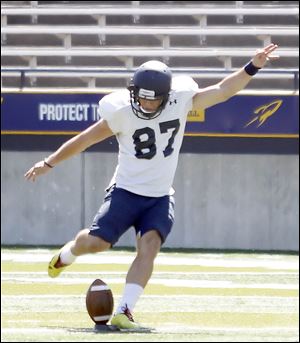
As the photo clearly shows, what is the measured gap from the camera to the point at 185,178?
15867 mm

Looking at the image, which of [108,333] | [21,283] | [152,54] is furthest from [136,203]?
[152,54]

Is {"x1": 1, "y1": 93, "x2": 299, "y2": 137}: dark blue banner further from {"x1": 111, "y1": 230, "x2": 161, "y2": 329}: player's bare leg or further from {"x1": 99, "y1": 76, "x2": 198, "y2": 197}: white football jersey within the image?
{"x1": 111, "y1": 230, "x2": 161, "y2": 329}: player's bare leg

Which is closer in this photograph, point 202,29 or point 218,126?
point 218,126

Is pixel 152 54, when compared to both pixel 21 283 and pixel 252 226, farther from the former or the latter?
pixel 21 283

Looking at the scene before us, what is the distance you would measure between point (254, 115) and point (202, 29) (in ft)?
10.5

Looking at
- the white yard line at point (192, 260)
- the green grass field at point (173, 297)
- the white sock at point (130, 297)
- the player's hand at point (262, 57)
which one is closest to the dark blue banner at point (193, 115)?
the green grass field at point (173, 297)

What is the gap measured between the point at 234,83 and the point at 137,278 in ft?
4.17

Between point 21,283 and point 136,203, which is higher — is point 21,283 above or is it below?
below

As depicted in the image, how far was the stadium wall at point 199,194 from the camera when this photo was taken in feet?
51.8

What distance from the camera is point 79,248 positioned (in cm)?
746

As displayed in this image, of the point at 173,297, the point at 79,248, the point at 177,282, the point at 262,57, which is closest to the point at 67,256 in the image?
the point at 79,248

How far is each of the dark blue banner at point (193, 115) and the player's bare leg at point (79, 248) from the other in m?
7.60

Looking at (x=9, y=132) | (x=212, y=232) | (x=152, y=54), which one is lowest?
(x=212, y=232)

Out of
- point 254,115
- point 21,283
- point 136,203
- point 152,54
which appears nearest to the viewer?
point 136,203
